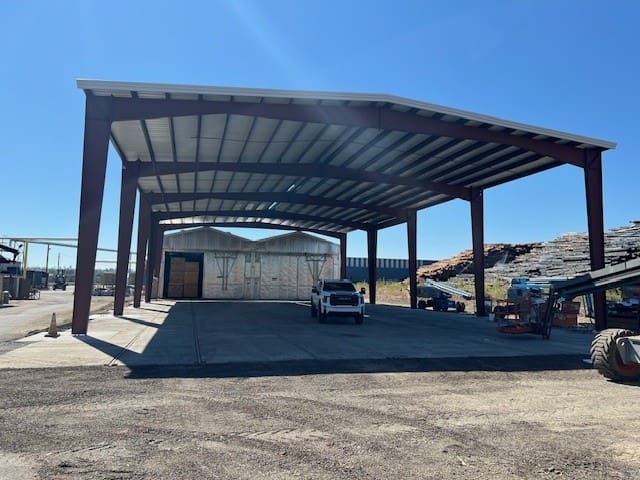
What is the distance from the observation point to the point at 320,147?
951 inches

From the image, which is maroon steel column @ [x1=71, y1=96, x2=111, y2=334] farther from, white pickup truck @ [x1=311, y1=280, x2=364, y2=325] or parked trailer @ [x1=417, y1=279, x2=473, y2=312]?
parked trailer @ [x1=417, y1=279, x2=473, y2=312]

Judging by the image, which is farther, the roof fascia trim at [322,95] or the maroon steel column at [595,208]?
the maroon steel column at [595,208]

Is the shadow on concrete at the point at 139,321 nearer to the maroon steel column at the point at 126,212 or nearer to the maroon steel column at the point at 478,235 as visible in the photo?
the maroon steel column at the point at 126,212

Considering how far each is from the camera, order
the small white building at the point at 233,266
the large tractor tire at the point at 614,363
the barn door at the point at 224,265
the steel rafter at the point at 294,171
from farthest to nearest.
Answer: the barn door at the point at 224,265 < the small white building at the point at 233,266 < the steel rafter at the point at 294,171 < the large tractor tire at the point at 614,363

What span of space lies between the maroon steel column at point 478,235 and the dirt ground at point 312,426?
19450mm

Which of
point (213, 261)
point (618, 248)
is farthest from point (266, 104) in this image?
point (213, 261)

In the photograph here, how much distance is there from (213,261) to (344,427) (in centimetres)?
4355

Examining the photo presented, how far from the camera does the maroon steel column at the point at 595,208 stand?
21.0 m

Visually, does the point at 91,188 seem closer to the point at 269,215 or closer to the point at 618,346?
the point at 618,346

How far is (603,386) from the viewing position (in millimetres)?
9797

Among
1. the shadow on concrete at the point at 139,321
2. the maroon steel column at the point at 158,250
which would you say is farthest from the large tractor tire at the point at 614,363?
the maroon steel column at the point at 158,250

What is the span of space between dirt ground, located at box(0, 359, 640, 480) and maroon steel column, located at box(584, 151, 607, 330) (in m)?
12.1

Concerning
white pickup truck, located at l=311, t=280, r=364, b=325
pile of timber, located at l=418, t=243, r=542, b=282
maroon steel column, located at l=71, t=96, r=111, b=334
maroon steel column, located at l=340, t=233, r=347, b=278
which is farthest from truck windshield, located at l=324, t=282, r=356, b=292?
maroon steel column, located at l=340, t=233, r=347, b=278

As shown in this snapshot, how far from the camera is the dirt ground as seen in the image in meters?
5.25
